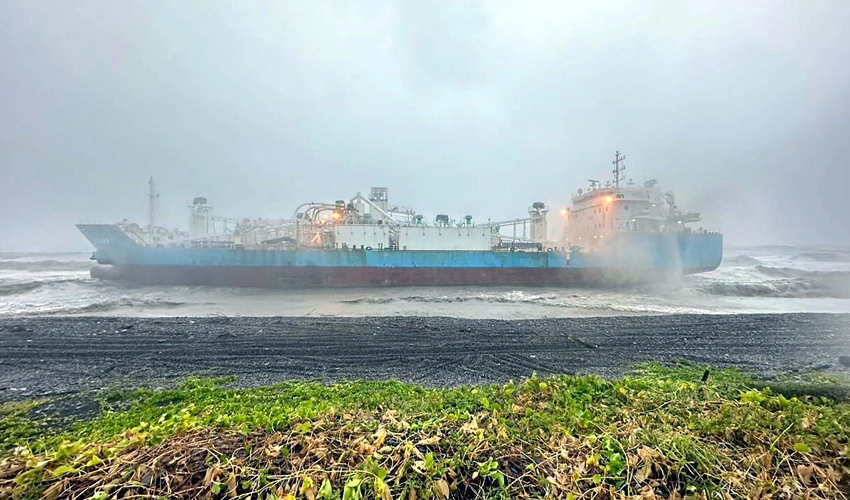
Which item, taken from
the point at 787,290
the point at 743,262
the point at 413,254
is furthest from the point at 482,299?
the point at 743,262

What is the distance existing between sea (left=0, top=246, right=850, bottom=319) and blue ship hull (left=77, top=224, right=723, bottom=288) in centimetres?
97

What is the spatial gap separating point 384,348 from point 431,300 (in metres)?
7.73

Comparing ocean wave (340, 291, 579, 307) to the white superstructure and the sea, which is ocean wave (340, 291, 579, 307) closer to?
the sea

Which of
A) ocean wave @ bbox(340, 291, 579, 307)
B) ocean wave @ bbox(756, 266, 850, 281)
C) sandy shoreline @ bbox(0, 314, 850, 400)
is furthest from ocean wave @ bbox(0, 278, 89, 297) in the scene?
ocean wave @ bbox(756, 266, 850, 281)

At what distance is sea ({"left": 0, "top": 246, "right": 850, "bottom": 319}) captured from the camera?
11055mm

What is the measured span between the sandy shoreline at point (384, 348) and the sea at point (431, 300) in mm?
2368

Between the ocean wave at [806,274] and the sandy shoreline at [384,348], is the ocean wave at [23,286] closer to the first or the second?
the sandy shoreline at [384,348]

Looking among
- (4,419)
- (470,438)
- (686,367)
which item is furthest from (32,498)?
(686,367)

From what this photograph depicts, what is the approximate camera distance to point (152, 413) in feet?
10.4

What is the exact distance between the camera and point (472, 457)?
1.50 metres

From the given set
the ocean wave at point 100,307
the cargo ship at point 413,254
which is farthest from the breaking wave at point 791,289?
the ocean wave at point 100,307

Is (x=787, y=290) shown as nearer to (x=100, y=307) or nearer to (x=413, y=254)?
(x=413, y=254)

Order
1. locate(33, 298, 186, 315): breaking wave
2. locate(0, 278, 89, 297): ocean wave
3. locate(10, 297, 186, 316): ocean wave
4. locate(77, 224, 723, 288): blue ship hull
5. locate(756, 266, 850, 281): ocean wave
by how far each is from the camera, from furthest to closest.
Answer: locate(756, 266, 850, 281): ocean wave
locate(77, 224, 723, 288): blue ship hull
locate(0, 278, 89, 297): ocean wave
locate(33, 298, 186, 315): breaking wave
locate(10, 297, 186, 316): ocean wave

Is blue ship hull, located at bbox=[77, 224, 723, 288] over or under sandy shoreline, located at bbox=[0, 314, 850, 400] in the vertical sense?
over
